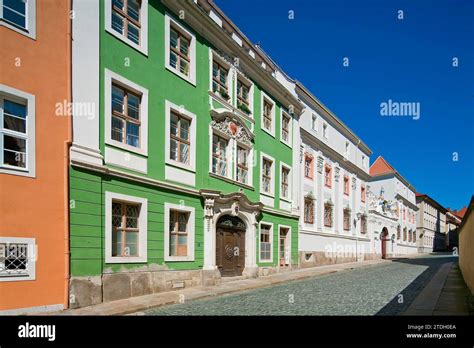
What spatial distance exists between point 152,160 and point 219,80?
612cm

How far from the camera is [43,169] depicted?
29.6 ft

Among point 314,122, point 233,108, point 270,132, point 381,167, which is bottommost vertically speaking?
point 270,132

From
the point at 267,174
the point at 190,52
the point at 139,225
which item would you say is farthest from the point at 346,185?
the point at 139,225

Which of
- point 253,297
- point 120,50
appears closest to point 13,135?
point 120,50

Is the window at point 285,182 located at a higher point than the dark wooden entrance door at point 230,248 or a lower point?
higher

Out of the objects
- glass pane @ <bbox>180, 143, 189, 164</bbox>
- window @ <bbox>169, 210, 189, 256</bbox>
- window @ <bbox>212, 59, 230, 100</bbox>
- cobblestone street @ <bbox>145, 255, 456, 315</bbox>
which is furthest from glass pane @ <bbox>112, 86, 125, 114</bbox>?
cobblestone street @ <bbox>145, 255, 456, 315</bbox>

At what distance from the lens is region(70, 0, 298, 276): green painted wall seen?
9.84 metres

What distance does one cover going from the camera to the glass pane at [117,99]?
1141cm

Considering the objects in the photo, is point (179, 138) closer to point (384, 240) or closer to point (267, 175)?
point (267, 175)

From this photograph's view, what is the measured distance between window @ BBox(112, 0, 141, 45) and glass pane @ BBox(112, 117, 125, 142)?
9.49ft

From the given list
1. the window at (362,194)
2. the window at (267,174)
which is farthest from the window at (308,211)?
the window at (362,194)

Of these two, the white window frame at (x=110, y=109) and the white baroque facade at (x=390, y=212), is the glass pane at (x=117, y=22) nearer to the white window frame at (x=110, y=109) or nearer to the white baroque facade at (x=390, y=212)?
the white window frame at (x=110, y=109)

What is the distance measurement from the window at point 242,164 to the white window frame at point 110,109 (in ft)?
21.0
